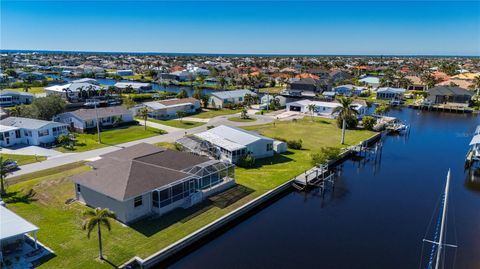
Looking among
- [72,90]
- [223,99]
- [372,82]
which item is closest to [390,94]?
[372,82]

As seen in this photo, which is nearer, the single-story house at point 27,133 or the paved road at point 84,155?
the paved road at point 84,155

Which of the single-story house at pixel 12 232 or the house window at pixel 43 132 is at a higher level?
the house window at pixel 43 132

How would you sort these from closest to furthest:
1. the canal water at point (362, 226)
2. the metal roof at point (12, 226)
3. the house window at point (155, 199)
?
the metal roof at point (12, 226)
the canal water at point (362, 226)
the house window at point (155, 199)

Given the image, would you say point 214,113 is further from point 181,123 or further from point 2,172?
point 2,172

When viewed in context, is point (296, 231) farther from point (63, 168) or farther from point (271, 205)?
point (63, 168)

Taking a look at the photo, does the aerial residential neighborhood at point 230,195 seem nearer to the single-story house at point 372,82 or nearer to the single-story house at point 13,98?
the single-story house at point 13,98

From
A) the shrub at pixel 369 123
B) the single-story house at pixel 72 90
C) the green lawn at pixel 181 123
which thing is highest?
the single-story house at pixel 72 90

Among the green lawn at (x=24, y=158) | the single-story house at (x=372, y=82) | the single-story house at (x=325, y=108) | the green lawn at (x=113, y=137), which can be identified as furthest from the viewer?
the single-story house at (x=372, y=82)

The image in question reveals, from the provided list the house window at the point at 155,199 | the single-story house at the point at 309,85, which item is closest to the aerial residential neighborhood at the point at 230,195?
the house window at the point at 155,199

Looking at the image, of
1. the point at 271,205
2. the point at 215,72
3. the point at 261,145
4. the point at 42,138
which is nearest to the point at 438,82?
the point at 215,72
